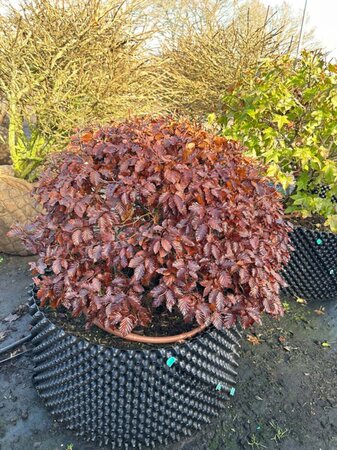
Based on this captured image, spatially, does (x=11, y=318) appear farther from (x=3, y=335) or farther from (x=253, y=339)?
(x=253, y=339)

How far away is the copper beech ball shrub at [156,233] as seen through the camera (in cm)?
152

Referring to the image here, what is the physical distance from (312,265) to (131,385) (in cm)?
180

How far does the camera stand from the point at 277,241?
1.84 metres

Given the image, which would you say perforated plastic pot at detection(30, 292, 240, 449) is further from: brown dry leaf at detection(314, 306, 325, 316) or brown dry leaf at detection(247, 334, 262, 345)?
brown dry leaf at detection(314, 306, 325, 316)

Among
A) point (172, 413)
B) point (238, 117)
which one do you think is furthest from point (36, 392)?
point (238, 117)

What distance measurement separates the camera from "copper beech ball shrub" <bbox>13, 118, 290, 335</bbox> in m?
1.52

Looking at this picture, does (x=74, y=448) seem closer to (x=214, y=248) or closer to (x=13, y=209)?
(x=214, y=248)

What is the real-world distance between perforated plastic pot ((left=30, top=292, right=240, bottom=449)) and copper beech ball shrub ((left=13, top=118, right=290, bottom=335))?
0.43 ft

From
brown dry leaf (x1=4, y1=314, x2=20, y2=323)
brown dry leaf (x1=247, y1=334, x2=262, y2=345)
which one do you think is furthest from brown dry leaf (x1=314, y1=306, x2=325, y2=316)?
brown dry leaf (x1=4, y1=314, x2=20, y2=323)

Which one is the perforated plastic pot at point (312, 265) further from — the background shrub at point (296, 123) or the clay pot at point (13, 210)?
the clay pot at point (13, 210)

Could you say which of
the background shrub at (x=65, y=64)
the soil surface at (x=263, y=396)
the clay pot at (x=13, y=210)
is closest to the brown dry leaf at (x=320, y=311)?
the soil surface at (x=263, y=396)

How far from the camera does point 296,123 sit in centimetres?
284

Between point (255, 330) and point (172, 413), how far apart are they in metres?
1.09

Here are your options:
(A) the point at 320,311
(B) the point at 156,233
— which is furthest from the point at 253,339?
(B) the point at 156,233
